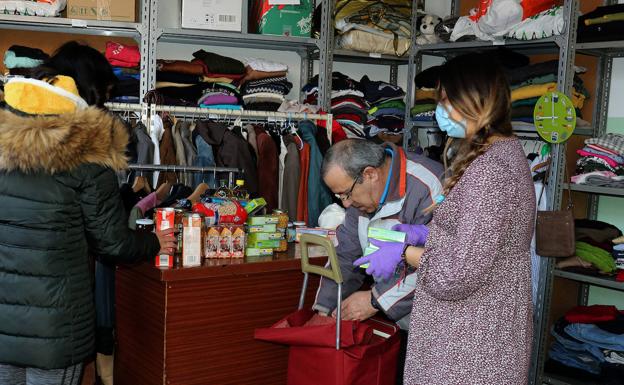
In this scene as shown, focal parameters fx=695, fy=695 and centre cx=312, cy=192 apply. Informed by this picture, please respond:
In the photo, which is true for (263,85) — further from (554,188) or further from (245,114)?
(554,188)

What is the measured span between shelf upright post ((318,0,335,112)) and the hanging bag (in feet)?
6.91

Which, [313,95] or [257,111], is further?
[313,95]

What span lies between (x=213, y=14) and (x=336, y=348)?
2550 millimetres

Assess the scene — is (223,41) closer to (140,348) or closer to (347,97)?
(347,97)

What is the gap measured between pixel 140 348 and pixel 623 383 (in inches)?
91.7

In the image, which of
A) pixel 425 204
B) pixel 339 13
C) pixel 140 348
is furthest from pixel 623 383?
pixel 339 13

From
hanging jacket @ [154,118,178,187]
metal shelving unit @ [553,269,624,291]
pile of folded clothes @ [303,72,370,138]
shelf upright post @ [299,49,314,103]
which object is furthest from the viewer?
shelf upright post @ [299,49,314,103]

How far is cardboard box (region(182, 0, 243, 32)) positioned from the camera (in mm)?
4227

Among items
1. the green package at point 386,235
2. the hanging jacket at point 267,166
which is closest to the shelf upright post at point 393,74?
the hanging jacket at point 267,166

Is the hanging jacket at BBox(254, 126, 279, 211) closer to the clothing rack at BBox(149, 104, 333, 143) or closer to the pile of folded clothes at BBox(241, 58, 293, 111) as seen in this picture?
the clothing rack at BBox(149, 104, 333, 143)

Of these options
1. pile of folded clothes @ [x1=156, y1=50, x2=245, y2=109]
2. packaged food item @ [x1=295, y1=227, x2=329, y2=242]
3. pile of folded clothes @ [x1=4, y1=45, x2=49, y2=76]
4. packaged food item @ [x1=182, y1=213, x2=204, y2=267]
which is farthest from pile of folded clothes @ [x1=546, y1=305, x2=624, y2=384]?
pile of folded clothes @ [x1=4, y1=45, x2=49, y2=76]

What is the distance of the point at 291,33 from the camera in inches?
178

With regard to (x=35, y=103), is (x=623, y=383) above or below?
below

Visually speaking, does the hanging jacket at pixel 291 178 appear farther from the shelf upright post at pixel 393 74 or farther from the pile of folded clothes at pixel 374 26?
the shelf upright post at pixel 393 74
